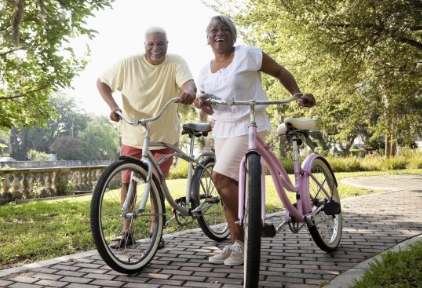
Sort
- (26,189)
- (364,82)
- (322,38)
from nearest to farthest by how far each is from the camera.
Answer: (322,38), (364,82), (26,189)

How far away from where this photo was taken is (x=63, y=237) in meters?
5.80

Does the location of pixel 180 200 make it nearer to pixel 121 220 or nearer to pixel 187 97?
pixel 121 220

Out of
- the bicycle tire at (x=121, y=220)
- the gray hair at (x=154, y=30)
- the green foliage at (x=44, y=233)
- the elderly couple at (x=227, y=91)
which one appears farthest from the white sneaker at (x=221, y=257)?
the gray hair at (x=154, y=30)

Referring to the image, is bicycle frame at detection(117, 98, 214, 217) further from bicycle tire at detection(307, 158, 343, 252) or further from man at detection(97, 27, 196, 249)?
bicycle tire at detection(307, 158, 343, 252)

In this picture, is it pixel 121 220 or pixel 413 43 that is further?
pixel 413 43

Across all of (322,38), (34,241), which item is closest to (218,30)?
(34,241)

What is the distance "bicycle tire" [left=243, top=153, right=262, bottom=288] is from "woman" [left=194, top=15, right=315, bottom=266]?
0.65 metres

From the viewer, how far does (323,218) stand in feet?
14.6

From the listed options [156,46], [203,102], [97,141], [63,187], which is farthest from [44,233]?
[97,141]

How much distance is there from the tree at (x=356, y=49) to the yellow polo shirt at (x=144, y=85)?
7777 millimetres

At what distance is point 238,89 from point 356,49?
399 inches

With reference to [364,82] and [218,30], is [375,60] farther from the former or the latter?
[218,30]

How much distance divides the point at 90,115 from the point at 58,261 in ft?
352

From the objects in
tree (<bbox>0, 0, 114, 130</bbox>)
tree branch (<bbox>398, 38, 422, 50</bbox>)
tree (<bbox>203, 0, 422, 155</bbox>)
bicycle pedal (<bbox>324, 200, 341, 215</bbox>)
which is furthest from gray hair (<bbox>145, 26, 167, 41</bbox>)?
tree branch (<bbox>398, 38, 422, 50</bbox>)
